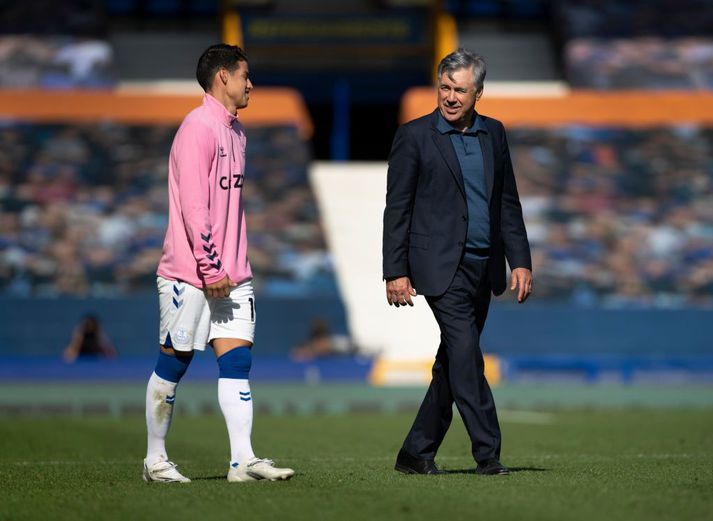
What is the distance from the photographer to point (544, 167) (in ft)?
96.0

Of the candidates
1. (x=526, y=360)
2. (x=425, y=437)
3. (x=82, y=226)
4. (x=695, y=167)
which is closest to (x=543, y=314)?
(x=526, y=360)

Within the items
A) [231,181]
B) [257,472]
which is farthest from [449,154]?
[257,472]

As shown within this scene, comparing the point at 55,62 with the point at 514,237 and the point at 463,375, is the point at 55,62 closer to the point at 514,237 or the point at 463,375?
the point at 514,237

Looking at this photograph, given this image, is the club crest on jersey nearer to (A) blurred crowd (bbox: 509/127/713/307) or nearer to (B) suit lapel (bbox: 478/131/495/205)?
→ (B) suit lapel (bbox: 478/131/495/205)

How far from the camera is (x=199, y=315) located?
7.33m

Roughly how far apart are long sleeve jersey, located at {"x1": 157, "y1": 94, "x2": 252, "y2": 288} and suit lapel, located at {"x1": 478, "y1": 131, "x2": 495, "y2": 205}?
127cm

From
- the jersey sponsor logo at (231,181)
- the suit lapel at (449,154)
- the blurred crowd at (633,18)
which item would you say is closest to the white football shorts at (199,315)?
the jersey sponsor logo at (231,181)

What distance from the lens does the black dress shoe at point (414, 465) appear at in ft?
25.4

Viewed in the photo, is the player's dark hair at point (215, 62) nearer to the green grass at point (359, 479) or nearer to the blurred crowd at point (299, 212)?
the green grass at point (359, 479)

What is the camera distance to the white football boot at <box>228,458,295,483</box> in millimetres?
7191

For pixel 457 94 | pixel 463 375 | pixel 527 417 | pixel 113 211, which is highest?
pixel 113 211

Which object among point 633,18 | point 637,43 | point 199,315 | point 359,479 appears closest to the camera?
point 199,315

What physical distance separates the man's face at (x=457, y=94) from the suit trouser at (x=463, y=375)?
766mm

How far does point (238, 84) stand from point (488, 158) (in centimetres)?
135
